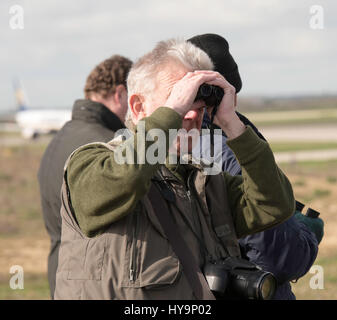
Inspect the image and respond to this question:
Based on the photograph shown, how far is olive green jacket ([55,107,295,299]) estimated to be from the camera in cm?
197

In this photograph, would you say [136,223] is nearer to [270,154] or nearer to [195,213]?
[195,213]

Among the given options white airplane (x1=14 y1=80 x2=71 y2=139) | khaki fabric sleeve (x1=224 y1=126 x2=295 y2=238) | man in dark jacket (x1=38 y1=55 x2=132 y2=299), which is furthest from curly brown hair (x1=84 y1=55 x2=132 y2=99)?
white airplane (x1=14 y1=80 x2=71 y2=139)

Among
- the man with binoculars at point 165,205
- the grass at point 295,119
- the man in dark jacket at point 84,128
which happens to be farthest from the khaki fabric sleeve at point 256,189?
the grass at point 295,119

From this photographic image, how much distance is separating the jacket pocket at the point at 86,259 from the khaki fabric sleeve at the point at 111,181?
1.6 inches

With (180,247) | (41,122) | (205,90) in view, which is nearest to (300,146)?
(41,122)

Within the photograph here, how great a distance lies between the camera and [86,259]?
2.02m

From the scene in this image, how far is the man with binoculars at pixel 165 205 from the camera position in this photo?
198cm

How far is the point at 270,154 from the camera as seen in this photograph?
2.28 m

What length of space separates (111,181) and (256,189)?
66 centimetres

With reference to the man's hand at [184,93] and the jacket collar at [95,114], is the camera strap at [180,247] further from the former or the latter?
the jacket collar at [95,114]

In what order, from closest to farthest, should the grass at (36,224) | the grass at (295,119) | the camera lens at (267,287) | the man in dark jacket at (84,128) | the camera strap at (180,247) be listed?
1. the camera strap at (180,247)
2. the camera lens at (267,287)
3. the man in dark jacket at (84,128)
4. the grass at (36,224)
5. the grass at (295,119)
